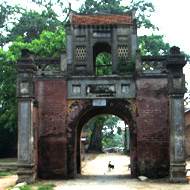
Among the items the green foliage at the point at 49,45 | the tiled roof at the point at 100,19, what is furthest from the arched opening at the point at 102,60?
the green foliage at the point at 49,45

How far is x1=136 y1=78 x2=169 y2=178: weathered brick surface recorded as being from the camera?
1298 centimetres

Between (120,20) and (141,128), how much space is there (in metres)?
5.11

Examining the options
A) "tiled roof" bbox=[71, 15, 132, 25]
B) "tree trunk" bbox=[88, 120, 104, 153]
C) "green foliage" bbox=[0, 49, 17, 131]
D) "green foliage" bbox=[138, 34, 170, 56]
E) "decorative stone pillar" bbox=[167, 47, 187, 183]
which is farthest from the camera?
"tree trunk" bbox=[88, 120, 104, 153]

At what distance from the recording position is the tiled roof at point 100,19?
1491 cm

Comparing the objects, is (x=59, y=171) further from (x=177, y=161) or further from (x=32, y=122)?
(x=177, y=161)

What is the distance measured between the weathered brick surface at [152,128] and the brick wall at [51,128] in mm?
3012

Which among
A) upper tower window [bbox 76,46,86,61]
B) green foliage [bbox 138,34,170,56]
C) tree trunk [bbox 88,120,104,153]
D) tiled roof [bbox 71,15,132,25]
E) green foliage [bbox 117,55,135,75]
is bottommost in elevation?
tree trunk [bbox 88,120,104,153]

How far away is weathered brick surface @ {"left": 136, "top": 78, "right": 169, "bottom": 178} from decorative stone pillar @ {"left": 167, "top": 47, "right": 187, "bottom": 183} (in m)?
1.04

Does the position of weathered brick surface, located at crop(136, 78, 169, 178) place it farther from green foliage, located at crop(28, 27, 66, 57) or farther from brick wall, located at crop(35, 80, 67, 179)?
green foliage, located at crop(28, 27, 66, 57)

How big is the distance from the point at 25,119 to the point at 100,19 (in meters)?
5.98

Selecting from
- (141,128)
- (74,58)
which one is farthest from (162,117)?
(74,58)

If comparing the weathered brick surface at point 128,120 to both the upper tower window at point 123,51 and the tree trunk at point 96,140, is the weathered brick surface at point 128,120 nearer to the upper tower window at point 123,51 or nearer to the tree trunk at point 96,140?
the upper tower window at point 123,51

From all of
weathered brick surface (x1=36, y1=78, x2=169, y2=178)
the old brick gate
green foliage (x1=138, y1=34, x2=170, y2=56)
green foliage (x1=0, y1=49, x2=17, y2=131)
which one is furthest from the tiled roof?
green foliage (x1=138, y1=34, x2=170, y2=56)

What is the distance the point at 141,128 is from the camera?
43.3 ft
